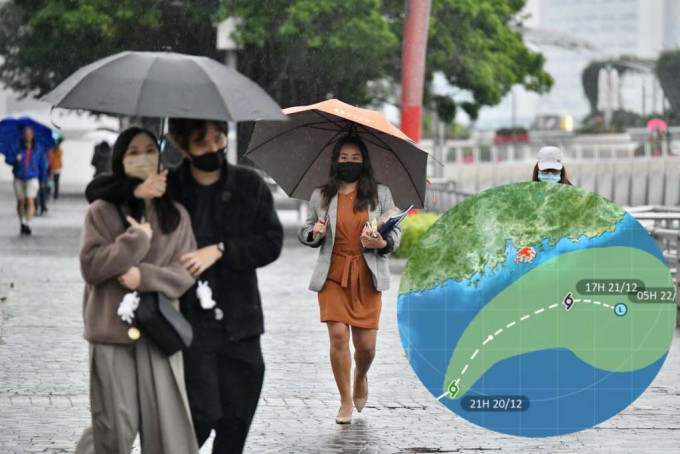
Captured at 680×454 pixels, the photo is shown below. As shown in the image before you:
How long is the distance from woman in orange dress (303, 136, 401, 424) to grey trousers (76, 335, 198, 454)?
106 inches

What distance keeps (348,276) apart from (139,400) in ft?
9.16

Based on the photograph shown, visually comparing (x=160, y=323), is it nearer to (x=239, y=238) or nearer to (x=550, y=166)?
(x=239, y=238)

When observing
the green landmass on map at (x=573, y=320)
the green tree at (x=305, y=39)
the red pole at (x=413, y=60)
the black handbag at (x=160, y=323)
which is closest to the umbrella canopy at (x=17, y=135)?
the green tree at (x=305, y=39)

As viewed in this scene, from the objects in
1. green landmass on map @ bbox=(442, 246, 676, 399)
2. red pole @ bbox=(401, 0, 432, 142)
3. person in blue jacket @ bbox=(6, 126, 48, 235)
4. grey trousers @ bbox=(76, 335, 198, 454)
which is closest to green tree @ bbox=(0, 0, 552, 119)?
person in blue jacket @ bbox=(6, 126, 48, 235)

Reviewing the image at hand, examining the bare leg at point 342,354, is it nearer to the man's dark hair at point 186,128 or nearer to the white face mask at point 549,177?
the white face mask at point 549,177

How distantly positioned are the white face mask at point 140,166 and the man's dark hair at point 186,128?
0.22 metres

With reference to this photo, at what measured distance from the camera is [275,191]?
3244 centimetres

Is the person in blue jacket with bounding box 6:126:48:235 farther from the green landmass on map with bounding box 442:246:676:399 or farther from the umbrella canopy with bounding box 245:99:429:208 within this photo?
the green landmass on map with bounding box 442:246:676:399

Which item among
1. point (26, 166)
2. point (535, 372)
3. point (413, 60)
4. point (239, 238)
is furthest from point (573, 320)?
point (26, 166)

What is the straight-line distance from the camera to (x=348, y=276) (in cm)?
806

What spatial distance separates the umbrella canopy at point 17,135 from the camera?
911 inches

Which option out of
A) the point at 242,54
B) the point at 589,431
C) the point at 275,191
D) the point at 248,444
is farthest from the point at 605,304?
the point at 275,191

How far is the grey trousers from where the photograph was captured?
17.6ft

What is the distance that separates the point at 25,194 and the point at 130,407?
59.7 ft
